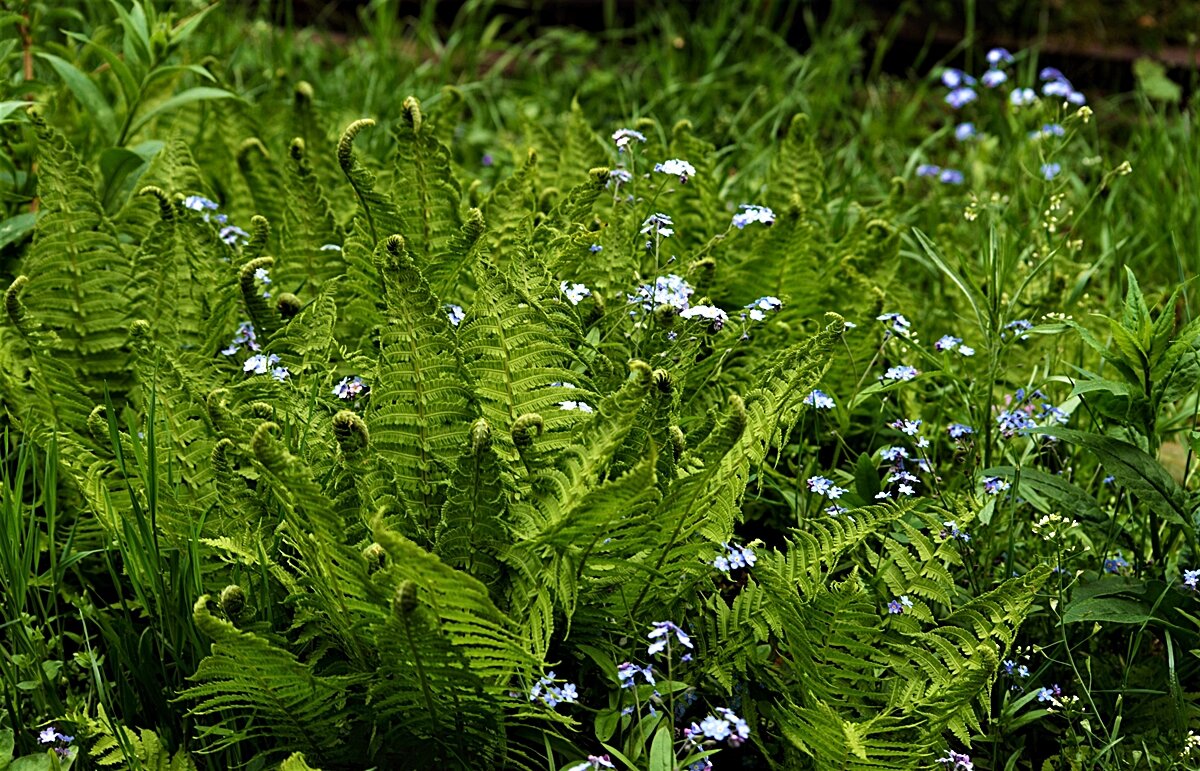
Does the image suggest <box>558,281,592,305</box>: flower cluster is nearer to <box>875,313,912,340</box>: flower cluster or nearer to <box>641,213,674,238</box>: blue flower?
<box>641,213,674,238</box>: blue flower

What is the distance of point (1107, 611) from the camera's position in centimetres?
192

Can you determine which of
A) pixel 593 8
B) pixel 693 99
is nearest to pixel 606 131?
pixel 693 99

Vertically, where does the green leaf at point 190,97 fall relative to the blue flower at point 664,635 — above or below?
above

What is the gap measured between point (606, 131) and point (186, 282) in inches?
82.8

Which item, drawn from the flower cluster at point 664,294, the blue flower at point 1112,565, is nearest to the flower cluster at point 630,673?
the flower cluster at point 664,294

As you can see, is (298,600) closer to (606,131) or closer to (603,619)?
(603,619)

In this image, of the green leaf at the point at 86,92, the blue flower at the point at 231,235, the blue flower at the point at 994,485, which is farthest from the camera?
the green leaf at the point at 86,92

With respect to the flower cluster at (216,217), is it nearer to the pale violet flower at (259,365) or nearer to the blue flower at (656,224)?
the pale violet flower at (259,365)

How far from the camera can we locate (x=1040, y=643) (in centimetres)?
208

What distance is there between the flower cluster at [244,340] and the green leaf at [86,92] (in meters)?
0.77

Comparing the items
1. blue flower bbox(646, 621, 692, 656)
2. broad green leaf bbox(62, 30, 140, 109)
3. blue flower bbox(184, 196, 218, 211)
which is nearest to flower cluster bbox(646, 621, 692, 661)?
blue flower bbox(646, 621, 692, 656)

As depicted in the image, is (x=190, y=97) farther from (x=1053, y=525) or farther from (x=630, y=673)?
(x=1053, y=525)

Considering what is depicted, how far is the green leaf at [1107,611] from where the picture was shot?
6.24 feet

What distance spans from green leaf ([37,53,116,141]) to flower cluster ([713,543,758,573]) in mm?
1813
